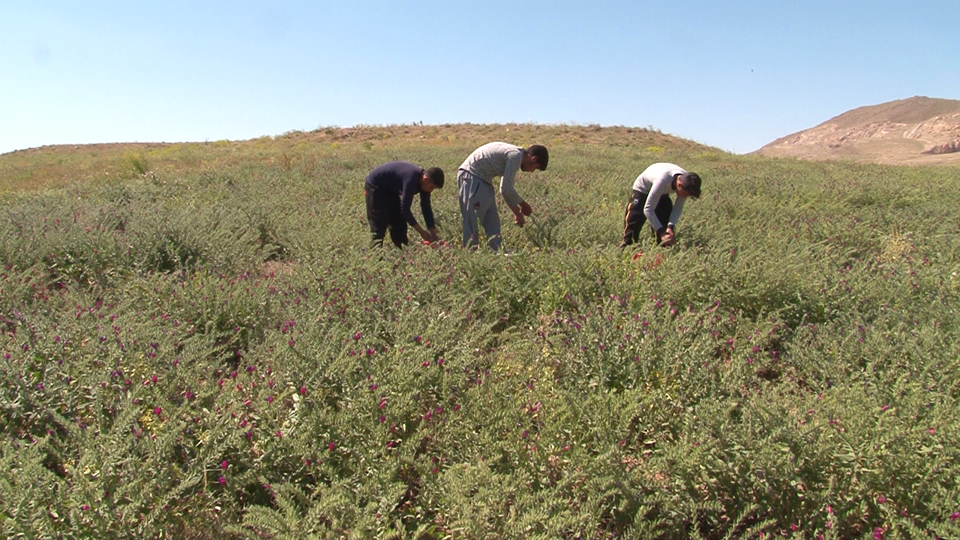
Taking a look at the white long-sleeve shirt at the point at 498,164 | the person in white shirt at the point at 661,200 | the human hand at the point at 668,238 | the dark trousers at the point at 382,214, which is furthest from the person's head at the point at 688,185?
the dark trousers at the point at 382,214

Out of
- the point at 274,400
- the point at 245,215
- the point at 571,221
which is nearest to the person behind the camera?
the point at 274,400

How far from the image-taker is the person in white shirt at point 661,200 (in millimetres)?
5172

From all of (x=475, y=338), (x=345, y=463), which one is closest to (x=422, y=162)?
(x=475, y=338)

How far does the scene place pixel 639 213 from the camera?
5707 mm

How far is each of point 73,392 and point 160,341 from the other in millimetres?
470

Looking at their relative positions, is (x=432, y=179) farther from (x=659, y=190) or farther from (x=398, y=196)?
(x=659, y=190)

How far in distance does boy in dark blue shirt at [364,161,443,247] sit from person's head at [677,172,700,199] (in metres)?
2.18

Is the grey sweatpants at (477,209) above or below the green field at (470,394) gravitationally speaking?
above

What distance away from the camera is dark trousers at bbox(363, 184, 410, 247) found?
18.2 feet

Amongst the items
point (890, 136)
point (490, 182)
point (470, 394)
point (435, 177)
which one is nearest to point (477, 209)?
point (490, 182)

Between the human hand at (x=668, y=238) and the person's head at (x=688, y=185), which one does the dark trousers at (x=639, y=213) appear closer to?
the human hand at (x=668, y=238)

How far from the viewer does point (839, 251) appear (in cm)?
562

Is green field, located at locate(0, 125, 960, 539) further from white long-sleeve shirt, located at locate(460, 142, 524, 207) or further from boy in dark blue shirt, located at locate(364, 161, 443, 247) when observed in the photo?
white long-sleeve shirt, located at locate(460, 142, 524, 207)

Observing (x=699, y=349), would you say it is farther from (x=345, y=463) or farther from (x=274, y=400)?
(x=274, y=400)
